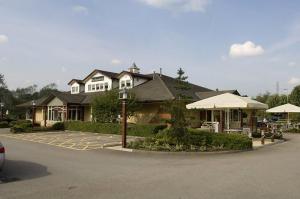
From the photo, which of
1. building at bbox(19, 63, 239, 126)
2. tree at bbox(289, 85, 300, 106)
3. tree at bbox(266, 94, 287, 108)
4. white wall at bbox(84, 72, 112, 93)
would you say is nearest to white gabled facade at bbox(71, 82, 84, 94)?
building at bbox(19, 63, 239, 126)

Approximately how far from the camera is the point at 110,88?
40.5m

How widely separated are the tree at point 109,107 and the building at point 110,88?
1.90 m

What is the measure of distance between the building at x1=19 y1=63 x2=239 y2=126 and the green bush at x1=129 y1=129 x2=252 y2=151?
1484 centimetres

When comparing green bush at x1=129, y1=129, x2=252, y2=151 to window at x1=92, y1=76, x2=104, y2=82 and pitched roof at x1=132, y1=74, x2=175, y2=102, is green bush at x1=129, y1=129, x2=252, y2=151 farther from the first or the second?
window at x1=92, y1=76, x2=104, y2=82

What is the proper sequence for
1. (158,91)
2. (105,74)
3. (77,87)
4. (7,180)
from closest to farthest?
(7,180)
(158,91)
(105,74)
(77,87)

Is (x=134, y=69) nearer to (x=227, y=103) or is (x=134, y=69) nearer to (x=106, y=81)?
(x=106, y=81)

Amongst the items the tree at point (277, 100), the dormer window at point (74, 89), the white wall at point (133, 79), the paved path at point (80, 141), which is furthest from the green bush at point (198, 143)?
the tree at point (277, 100)

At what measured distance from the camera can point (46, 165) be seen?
12625 millimetres

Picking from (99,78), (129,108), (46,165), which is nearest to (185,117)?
(46,165)

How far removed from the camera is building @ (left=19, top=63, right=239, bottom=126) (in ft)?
114

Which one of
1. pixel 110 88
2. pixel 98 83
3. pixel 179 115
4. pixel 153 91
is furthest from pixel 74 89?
pixel 179 115

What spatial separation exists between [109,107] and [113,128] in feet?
8.82

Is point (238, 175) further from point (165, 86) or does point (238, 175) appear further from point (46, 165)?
point (165, 86)

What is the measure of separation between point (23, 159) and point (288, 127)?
30.8 m
